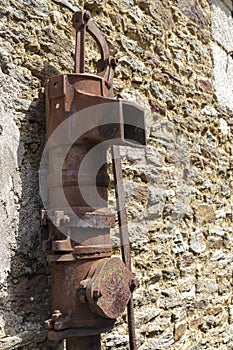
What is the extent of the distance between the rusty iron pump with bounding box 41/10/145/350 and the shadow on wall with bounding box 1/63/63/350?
0.06 m

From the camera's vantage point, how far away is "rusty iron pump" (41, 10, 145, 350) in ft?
4.28

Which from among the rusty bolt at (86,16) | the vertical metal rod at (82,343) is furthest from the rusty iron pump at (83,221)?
the rusty bolt at (86,16)

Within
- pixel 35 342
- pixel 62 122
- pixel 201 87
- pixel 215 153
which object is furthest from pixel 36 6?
pixel 215 153

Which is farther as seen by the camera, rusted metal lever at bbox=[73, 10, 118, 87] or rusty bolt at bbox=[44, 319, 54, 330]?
rusted metal lever at bbox=[73, 10, 118, 87]

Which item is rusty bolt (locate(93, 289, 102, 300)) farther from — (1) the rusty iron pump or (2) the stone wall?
(2) the stone wall

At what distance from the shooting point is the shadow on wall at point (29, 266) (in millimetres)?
1326

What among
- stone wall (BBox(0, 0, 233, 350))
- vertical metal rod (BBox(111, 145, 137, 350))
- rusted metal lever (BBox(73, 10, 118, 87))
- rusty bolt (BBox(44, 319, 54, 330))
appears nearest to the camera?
rusty bolt (BBox(44, 319, 54, 330))

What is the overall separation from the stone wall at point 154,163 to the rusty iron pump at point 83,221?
9cm

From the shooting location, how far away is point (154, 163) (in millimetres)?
2098

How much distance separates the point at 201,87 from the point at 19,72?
1.42m

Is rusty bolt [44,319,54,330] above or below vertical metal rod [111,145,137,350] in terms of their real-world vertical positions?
below

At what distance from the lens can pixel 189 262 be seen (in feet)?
7.45

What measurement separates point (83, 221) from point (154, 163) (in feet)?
2.70

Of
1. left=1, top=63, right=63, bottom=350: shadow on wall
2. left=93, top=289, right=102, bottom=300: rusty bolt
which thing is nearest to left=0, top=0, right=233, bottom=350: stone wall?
left=1, top=63, right=63, bottom=350: shadow on wall
